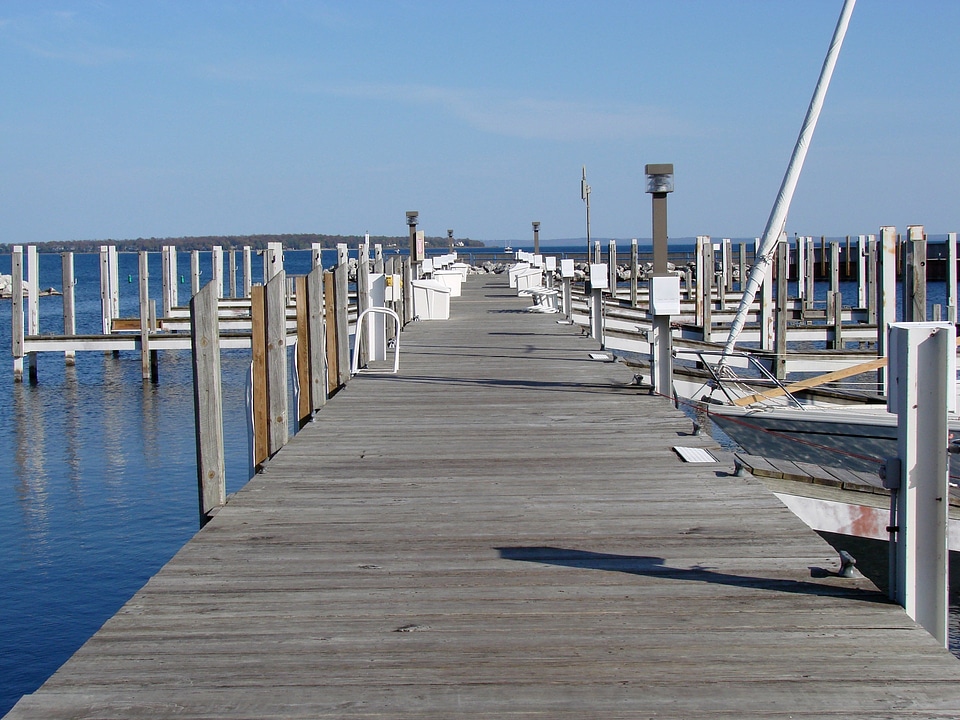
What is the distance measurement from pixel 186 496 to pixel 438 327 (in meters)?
6.25

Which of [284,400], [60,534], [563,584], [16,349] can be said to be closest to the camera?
[563,584]

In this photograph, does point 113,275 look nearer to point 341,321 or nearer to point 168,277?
point 168,277

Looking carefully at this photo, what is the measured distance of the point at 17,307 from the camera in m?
20.0

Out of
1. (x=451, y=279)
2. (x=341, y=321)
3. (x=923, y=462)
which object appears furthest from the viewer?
(x=451, y=279)

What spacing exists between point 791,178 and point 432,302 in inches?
276

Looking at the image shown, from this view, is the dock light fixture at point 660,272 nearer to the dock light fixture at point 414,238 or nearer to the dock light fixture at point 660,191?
the dock light fixture at point 660,191

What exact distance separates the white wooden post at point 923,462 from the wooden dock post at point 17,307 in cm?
1870

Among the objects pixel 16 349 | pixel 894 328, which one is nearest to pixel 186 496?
pixel 894 328

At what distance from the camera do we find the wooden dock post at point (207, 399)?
17.9ft

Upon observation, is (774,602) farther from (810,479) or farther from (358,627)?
(810,479)

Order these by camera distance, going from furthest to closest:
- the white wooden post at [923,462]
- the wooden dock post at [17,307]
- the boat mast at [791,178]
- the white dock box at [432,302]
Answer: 1. the wooden dock post at [17,307]
2. the white dock box at [432,302]
3. the boat mast at [791,178]
4. the white wooden post at [923,462]

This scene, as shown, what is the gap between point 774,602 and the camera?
3785 millimetres

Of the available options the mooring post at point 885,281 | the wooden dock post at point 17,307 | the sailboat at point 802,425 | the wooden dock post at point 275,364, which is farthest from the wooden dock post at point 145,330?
the wooden dock post at point 275,364

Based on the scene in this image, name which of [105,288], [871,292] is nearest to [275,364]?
[105,288]
